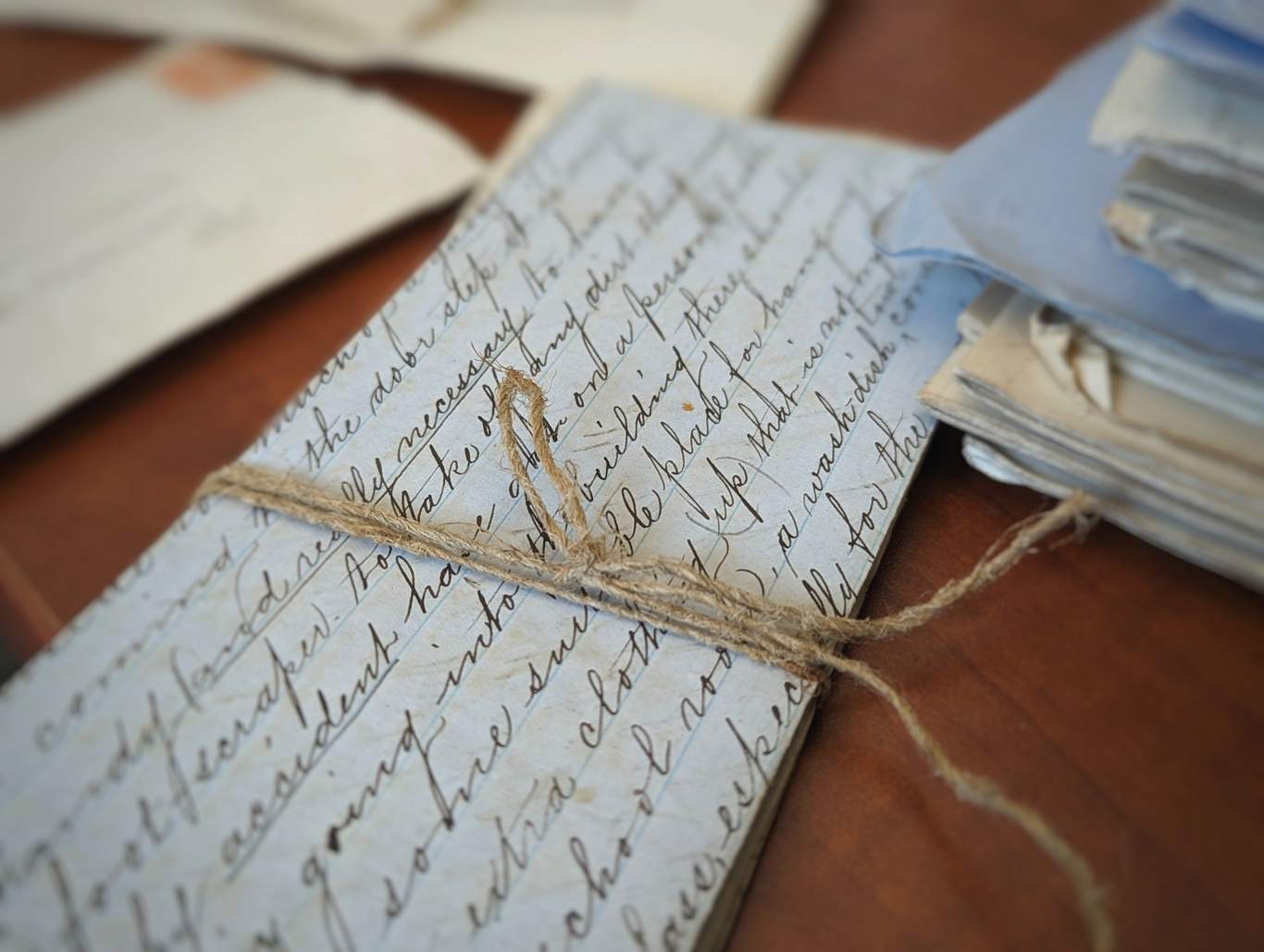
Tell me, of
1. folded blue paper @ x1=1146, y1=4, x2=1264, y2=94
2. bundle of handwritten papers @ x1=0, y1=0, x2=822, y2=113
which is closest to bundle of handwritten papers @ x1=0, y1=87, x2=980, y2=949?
folded blue paper @ x1=1146, y1=4, x2=1264, y2=94

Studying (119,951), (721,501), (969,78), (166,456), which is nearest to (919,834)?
(721,501)

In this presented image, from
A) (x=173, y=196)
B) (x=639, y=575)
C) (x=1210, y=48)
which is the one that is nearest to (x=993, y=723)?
(x=639, y=575)

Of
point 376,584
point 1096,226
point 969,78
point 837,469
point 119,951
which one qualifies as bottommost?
point 119,951

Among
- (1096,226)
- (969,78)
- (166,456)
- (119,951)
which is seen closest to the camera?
(119,951)

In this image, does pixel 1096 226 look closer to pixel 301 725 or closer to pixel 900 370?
pixel 900 370

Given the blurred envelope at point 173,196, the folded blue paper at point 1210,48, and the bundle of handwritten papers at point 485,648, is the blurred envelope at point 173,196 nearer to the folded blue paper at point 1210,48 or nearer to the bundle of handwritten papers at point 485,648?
the bundle of handwritten papers at point 485,648

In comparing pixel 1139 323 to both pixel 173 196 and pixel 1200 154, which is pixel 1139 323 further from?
pixel 173 196

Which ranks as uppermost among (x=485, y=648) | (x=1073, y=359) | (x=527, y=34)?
(x=527, y=34)
